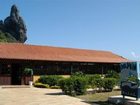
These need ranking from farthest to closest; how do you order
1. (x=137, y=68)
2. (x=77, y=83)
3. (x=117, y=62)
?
(x=117, y=62), (x=77, y=83), (x=137, y=68)

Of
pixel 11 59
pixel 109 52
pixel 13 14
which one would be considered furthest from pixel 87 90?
pixel 13 14

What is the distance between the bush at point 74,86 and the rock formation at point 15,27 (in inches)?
2829

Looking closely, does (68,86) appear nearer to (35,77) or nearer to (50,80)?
(50,80)

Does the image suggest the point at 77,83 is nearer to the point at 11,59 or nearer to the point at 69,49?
the point at 11,59

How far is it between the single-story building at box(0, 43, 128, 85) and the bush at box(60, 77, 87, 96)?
11.4m

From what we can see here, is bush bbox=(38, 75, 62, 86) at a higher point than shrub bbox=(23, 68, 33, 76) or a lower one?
lower

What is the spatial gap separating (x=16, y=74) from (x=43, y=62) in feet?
10.2

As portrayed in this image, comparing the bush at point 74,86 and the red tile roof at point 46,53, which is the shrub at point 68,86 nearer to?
the bush at point 74,86

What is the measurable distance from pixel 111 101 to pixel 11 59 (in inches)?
649

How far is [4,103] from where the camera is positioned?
627 inches

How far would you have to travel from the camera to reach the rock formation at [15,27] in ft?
298

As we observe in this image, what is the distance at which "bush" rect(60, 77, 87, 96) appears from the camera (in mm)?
20438

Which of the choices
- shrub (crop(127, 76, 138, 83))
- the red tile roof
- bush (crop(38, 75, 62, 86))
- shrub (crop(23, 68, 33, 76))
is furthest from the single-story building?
shrub (crop(127, 76, 138, 83))

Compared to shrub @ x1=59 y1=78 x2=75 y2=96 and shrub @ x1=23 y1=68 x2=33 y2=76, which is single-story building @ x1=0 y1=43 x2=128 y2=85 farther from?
shrub @ x1=59 y1=78 x2=75 y2=96
